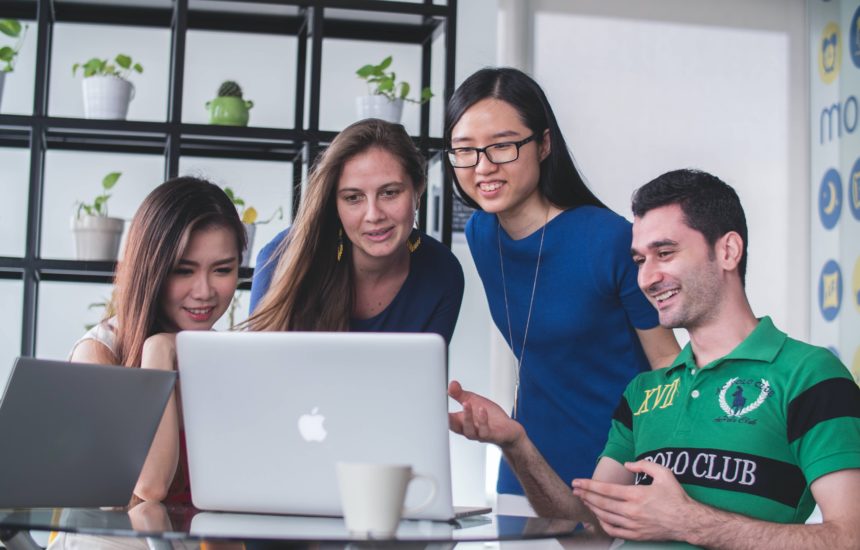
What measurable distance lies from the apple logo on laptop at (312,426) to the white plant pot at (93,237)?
88.5 inches

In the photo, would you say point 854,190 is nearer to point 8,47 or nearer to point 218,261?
point 218,261

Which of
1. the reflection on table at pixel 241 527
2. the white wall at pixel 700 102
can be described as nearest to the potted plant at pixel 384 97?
the white wall at pixel 700 102

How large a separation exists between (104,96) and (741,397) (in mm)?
2499

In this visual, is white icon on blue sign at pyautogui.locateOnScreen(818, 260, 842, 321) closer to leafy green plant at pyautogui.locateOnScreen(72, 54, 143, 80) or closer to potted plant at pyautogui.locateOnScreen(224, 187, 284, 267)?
potted plant at pyautogui.locateOnScreen(224, 187, 284, 267)

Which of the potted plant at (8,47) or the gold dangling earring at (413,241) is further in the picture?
the potted plant at (8,47)

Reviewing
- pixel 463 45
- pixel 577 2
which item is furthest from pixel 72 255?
pixel 577 2

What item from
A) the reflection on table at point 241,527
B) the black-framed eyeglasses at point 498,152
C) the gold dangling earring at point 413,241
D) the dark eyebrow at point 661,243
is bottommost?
the reflection on table at point 241,527

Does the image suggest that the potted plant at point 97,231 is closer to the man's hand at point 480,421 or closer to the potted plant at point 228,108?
the potted plant at point 228,108

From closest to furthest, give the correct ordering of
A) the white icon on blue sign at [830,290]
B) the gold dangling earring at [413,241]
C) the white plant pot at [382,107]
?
the gold dangling earring at [413,241] < the white plant pot at [382,107] < the white icon on blue sign at [830,290]

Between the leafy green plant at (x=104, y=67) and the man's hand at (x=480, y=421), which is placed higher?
the leafy green plant at (x=104, y=67)

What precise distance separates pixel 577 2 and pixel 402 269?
2.37 meters

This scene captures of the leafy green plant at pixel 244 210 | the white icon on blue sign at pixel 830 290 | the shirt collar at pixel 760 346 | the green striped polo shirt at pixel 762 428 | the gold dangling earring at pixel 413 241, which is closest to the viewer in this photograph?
the green striped polo shirt at pixel 762 428

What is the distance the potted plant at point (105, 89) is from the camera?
335cm

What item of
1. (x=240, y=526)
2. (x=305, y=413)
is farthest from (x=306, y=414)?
(x=240, y=526)
